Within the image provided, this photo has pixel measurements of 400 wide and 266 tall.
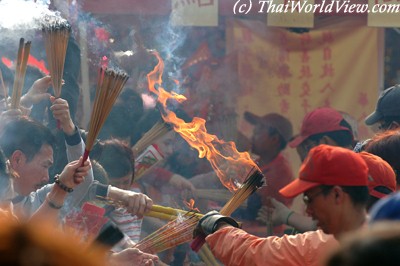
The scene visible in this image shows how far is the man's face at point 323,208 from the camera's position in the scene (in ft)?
9.03

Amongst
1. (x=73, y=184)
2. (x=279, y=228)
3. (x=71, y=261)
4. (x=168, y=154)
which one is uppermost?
(x=71, y=261)

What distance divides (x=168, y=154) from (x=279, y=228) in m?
1.08

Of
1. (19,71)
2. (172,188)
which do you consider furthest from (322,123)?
(19,71)

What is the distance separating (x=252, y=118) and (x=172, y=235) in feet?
11.8

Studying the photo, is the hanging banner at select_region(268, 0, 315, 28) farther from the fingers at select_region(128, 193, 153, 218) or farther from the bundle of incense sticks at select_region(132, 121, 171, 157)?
the fingers at select_region(128, 193, 153, 218)

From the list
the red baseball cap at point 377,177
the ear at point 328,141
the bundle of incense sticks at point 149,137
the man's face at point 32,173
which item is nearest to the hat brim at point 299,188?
the red baseball cap at point 377,177

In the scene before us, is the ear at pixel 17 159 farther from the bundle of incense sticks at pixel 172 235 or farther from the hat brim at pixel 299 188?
the hat brim at pixel 299 188

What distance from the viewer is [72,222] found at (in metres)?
4.22

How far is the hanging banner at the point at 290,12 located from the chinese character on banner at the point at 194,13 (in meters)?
0.53

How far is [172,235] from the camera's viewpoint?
4.05 m

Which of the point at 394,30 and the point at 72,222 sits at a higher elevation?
the point at 394,30

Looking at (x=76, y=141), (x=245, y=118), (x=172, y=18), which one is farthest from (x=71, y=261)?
(x=245, y=118)

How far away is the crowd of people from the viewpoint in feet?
4.61

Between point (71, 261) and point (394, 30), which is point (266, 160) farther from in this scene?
point (71, 261)
